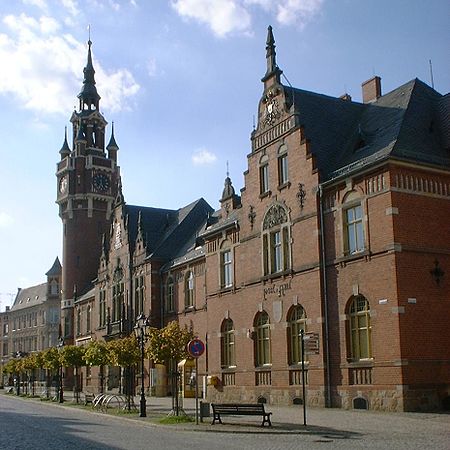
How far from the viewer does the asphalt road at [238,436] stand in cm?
1789

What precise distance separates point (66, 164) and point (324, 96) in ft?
149

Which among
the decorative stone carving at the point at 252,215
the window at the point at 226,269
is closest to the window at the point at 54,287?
the window at the point at 226,269

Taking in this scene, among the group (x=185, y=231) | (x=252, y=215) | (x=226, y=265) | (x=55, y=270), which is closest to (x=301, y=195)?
(x=252, y=215)

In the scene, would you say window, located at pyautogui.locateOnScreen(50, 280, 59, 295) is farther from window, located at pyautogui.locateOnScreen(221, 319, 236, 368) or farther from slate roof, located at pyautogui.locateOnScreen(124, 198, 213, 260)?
window, located at pyautogui.locateOnScreen(221, 319, 236, 368)

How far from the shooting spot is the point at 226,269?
41031mm

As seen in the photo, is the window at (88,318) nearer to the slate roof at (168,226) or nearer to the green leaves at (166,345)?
the slate roof at (168,226)

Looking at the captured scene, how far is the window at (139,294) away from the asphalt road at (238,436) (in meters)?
28.9

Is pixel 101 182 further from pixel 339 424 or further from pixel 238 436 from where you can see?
pixel 238 436

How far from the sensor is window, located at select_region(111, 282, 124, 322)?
59625 millimetres

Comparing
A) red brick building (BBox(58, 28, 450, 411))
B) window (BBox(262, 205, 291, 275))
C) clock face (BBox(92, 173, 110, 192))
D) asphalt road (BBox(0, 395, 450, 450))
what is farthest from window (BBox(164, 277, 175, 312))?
asphalt road (BBox(0, 395, 450, 450))

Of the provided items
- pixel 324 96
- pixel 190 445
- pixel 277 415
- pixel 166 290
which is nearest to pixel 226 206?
pixel 166 290

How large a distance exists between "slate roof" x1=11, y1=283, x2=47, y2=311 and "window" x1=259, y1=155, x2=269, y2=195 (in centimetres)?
7604

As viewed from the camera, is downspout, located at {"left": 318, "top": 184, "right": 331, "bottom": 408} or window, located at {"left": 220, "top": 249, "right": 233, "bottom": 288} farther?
window, located at {"left": 220, "top": 249, "right": 233, "bottom": 288}

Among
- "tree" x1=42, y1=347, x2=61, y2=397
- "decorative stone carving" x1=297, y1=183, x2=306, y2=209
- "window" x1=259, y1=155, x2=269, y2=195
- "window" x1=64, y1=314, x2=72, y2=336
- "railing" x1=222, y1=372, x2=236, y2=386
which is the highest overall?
"window" x1=259, y1=155, x2=269, y2=195
